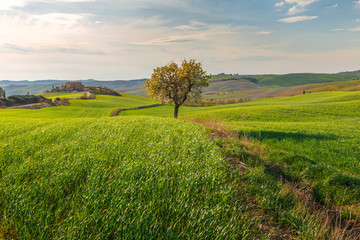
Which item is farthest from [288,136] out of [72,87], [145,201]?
[72,87]

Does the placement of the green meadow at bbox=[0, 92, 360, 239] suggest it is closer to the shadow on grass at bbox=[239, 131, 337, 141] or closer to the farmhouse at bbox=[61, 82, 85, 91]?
the shadow on grass at bbox=[239, 131, 337, 141]

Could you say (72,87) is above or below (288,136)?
above

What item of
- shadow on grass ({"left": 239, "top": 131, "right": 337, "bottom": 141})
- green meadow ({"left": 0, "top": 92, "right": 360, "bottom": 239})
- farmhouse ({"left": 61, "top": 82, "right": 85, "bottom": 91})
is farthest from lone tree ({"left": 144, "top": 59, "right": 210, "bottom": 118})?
farmhouse ({"left": 61, "top": 82, "right": 85, "bottom": 91})

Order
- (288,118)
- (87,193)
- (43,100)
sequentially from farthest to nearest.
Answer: (43,100) < (288,118) < (87,193)

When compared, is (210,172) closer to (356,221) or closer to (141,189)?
(141,189)

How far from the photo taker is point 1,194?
417 cm

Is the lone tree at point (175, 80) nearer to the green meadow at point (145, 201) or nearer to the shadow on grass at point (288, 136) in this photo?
the shadow on grass at point (288, 136)

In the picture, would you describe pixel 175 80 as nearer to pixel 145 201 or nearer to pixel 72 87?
pixel 145 201

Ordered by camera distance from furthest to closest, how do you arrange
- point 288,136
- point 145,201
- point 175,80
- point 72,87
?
point 72,87
point 175,80
point 288,136
point 145,201

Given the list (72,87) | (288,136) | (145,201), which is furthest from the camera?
(72,87)

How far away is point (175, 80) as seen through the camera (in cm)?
2966

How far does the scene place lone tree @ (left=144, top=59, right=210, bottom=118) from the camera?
29.2m

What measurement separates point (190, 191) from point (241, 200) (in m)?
1.24

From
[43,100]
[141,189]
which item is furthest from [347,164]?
[43,100]
